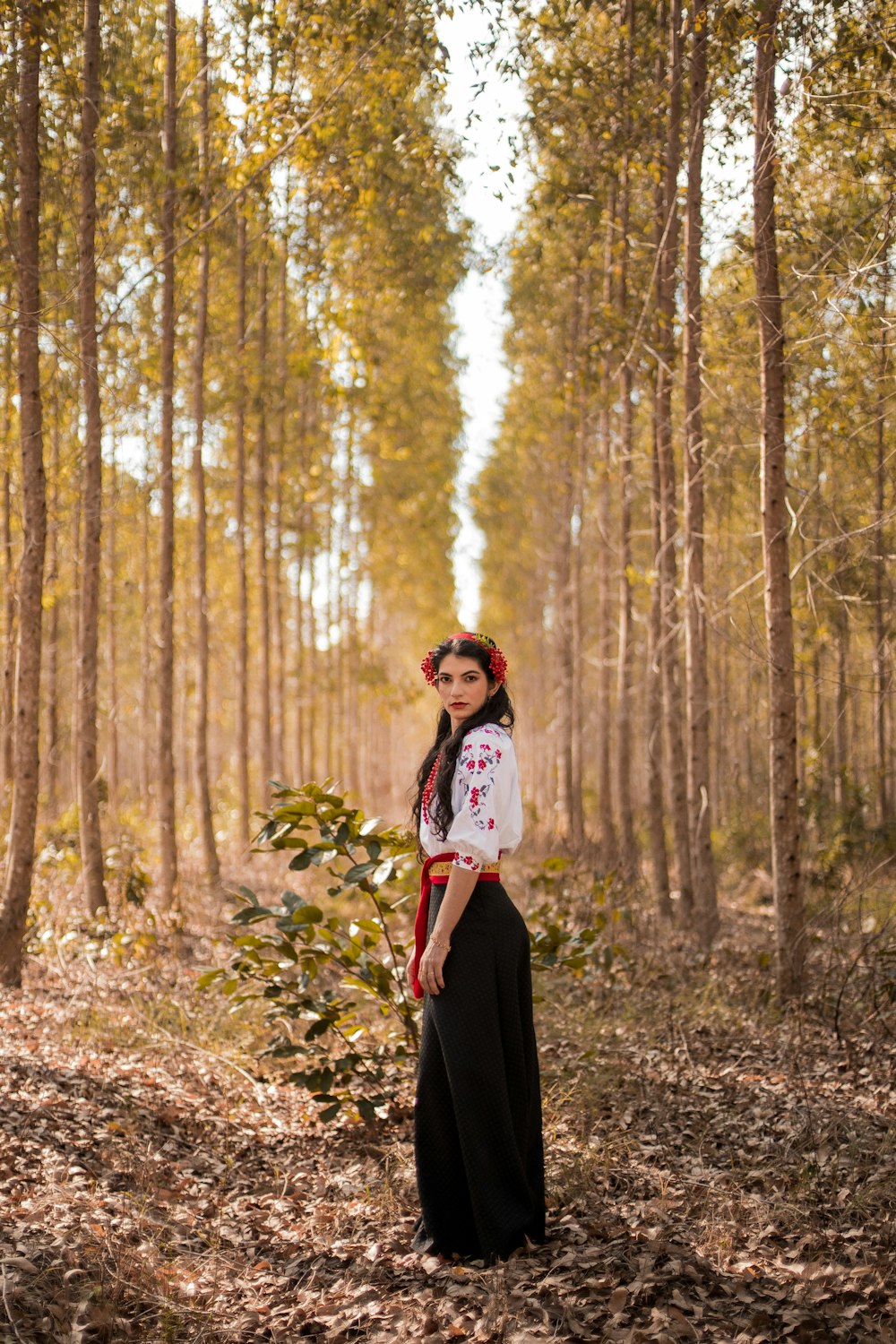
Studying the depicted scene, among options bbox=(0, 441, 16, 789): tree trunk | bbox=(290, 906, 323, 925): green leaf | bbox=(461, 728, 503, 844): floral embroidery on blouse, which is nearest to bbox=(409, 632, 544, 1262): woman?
bbox=(461, 728, 503, 844): floral embroidery on blouse

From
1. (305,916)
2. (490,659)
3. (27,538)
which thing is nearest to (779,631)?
(490,659)

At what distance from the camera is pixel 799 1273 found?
3.23 m

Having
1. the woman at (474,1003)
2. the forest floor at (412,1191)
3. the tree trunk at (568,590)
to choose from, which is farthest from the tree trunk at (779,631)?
the tree trunk at (568,590)

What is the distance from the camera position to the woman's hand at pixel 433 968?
340cm

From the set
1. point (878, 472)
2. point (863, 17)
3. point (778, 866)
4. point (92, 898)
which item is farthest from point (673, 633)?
point (92, 898)

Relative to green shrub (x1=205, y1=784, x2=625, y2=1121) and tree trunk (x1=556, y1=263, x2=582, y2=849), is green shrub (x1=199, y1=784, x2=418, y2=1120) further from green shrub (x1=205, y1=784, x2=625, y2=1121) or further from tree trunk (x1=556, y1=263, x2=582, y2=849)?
tree trunk (x1=556, y1=263, x2=582, y2=849)

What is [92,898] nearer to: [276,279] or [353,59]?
[353,59]

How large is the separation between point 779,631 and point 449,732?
3.17 metres

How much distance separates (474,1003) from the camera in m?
3.43

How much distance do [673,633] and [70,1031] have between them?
217 inches

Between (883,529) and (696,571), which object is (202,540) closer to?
(696,571)

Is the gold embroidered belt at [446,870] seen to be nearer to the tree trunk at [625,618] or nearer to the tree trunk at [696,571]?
the tree trunk at [696,571]

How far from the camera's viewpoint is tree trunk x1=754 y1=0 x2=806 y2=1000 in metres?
6.15

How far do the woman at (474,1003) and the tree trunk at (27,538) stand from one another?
383 centimetres
